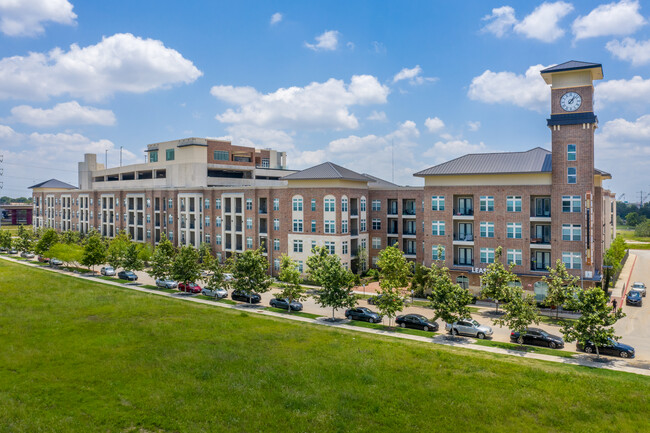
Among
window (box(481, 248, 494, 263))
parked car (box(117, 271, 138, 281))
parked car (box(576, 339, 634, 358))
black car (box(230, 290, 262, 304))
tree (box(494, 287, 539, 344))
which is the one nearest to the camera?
parked car (box(576, 339, 634, 358))

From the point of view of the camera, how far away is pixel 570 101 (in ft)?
159

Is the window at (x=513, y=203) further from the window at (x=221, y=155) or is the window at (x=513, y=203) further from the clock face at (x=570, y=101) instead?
the window at (x=221, y=155)

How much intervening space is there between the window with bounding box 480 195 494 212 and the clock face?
1211cm

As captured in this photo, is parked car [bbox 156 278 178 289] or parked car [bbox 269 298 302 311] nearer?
parked car [bbox 269 298 302 311]

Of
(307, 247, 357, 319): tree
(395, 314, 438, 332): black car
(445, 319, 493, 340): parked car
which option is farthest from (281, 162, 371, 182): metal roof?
(445, 319, 493, 340): parked car

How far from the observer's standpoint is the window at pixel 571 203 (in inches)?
1900

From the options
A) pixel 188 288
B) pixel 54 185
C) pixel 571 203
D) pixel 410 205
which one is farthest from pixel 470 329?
pixel 54 185

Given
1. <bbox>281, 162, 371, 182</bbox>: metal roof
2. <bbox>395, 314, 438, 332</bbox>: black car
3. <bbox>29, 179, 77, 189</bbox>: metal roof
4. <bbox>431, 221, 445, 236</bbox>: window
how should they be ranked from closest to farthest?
<bbox>395, 314, 438, 332</bbox>: black car < <bbox>431, 221, 445, 236</bbox>: window < <bbox>281, 162, 371, 182</bbox>: metal roof < <bbox>29, 179, 77, 189</bbox>: metal roof

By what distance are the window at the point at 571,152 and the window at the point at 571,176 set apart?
1052 mm

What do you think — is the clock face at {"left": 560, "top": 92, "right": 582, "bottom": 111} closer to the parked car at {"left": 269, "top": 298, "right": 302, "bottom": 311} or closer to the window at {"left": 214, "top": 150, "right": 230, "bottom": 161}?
the parked car at {"left": 269, "top": 298, "right": 302, "bottom": 311}

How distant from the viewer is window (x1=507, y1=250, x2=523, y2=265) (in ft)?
167

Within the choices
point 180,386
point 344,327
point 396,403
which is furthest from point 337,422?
point 344,327

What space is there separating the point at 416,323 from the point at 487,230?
18.1 metres

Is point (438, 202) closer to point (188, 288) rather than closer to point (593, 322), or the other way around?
point (593, 322)
